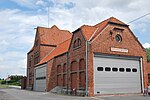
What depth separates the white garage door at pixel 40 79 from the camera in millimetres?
40700

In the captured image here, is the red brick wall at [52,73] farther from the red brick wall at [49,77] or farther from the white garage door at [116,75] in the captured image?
the white garage door at [116,75]

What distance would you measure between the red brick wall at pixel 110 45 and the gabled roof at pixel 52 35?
74.5ft

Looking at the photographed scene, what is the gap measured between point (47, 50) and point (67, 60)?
16.9m

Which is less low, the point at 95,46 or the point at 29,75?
the point at 95,46

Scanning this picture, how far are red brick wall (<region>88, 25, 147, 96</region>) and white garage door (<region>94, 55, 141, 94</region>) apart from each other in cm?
69

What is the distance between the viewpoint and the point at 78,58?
30.5 metres

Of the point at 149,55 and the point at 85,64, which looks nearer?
the point at 85,64

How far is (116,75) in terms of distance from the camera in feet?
96.7

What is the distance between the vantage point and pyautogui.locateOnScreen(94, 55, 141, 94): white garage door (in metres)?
28.3

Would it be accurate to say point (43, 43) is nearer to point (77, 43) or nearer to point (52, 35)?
point (52, 35)

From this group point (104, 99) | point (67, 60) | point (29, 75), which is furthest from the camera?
point (29, 75)

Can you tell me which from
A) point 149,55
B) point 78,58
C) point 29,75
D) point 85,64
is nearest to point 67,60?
point 78,58

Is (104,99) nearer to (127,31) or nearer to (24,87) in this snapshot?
(127,31)

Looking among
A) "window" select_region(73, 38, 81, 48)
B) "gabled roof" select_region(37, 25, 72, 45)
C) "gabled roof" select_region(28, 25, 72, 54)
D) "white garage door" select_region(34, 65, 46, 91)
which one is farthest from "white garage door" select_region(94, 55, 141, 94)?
"gabled roof" select_region(37, 25, 72, 45)
